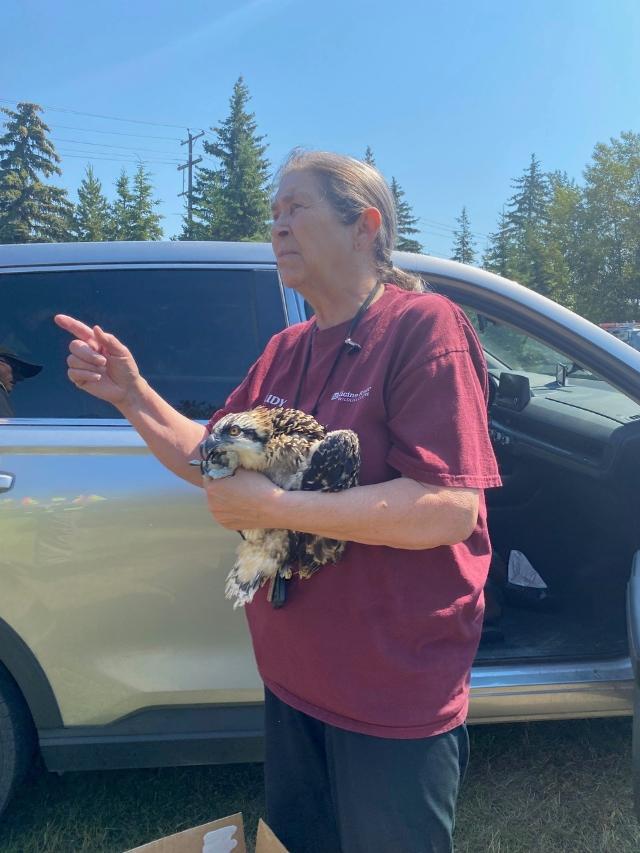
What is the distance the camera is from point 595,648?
95.7 inches

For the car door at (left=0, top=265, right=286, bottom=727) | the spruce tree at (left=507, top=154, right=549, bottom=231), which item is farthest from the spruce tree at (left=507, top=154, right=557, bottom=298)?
the car door at (left=0, top=265, right=286, bottom=727)

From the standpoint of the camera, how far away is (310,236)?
1.32 metres

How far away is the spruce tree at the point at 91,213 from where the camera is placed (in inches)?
1608

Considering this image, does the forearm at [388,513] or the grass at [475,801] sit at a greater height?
the forearm at [388,513]

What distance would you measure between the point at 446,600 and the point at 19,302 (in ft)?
5.56

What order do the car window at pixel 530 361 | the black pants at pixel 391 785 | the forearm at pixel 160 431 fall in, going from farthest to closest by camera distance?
the car window at pixel 530 361
the forearm at pixel 160 431
the black pants at pixel 391 785

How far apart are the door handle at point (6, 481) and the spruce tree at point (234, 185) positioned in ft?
125

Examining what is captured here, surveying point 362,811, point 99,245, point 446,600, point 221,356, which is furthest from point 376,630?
point 99,245

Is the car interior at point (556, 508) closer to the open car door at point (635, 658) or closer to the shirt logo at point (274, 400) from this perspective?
the open car door at point (635, 658)

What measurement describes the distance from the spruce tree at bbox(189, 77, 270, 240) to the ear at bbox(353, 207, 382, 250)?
127 feet

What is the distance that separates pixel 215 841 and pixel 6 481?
1115 mm

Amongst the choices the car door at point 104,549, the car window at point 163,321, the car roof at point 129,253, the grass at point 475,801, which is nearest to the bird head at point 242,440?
the car door at point 104,549

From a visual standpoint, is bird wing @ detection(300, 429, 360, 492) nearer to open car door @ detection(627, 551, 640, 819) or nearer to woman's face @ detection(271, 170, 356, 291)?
woman's face @ detection(271, 170, 356, 291)

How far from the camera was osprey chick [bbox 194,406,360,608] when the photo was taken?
1.13 meters
